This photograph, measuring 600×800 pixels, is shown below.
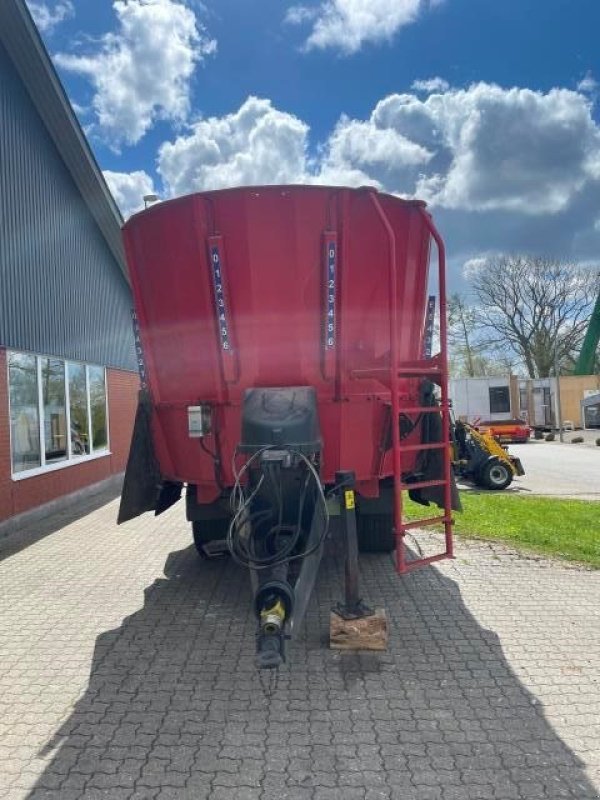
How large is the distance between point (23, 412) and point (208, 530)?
14.8 feet

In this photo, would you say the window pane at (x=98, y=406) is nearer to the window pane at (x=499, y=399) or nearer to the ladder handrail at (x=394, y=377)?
the ladder handrail at (x=394, y=377)

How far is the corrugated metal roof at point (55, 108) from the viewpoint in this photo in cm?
892

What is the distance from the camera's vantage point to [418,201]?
4.68m

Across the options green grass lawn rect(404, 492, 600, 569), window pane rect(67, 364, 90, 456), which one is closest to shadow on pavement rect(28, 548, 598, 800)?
green grass lawn rect(404, 492, 600, 569)

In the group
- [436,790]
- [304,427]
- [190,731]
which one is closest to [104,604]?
[190,731]

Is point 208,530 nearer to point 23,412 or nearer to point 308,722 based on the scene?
point 308,722

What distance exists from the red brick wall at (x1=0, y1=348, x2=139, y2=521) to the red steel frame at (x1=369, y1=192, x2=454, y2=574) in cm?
621

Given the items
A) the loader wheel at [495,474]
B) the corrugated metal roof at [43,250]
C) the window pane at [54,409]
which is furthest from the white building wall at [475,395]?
the window pane at [54,409]

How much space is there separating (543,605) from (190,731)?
3.19 meters

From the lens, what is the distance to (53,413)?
10.5 metres

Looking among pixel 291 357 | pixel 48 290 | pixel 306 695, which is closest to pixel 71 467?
pixel 48 290

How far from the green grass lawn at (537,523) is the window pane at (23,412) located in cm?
575

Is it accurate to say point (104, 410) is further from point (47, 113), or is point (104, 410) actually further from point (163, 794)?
point (163, 794)

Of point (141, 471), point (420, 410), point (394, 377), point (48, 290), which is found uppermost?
point (48, 290)
